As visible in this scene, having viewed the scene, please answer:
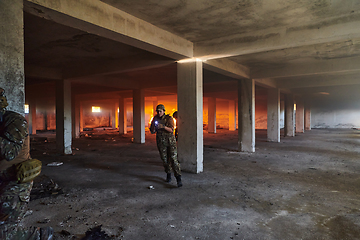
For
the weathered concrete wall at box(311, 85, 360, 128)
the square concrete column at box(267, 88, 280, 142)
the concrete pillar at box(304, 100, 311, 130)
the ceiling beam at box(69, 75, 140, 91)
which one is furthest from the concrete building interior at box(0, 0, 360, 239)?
the weathered concrete wall at box(311, 85, 360, 128)

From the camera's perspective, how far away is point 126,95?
1630cm

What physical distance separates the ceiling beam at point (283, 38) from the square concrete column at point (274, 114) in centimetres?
807

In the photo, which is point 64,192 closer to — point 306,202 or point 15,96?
point 15,96

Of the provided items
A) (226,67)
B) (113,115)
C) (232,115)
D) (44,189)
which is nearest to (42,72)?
(44,189)

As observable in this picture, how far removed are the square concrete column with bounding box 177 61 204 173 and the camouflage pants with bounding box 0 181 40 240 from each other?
4.05 meters

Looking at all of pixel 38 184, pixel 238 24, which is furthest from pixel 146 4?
pixel 38 184

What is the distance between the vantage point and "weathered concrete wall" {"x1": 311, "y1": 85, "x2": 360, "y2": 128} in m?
21.9

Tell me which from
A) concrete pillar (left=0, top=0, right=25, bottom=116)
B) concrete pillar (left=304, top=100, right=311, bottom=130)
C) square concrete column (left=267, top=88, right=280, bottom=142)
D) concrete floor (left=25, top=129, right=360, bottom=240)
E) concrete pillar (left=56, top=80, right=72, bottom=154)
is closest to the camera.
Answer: concrete pillar (left=0, top=0, right=25, bottom=116)

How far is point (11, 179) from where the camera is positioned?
2.25 metres

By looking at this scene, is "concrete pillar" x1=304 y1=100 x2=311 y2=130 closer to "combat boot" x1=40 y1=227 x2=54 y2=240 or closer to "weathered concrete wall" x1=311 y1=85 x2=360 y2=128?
"weathered concrete wall" x1=311 y1=85 x2=360 y2=128

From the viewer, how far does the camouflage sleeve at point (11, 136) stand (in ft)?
7.13

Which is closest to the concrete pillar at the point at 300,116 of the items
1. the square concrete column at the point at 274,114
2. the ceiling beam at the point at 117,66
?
the square concrete column at the point at 274,114

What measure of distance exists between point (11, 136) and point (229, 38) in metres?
4.68

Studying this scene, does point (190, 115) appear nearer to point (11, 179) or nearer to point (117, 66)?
point (117, 66)
